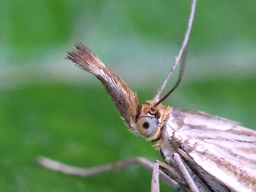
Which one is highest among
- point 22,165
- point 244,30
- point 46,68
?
point 244,30

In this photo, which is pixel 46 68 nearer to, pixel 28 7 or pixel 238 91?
pixel 28 7

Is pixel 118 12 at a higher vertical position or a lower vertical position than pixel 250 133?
higher

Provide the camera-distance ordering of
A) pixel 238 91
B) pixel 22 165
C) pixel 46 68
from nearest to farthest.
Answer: pixel 22 165
pixel 46 68
pixel 238 91

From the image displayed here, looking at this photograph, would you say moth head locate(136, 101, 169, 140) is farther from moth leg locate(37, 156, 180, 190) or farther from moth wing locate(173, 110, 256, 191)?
moth leg locate(37, 156, 180, 190)

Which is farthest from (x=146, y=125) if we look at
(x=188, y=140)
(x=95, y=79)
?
(x=95, y=79)

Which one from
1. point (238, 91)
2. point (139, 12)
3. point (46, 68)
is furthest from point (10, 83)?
point (238, 91)

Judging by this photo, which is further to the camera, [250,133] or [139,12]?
[139,12]

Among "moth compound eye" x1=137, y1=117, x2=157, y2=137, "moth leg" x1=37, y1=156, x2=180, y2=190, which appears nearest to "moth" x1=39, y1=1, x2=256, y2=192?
"moth compound eye" x1=137, y1=117, x2=157, y2=137
